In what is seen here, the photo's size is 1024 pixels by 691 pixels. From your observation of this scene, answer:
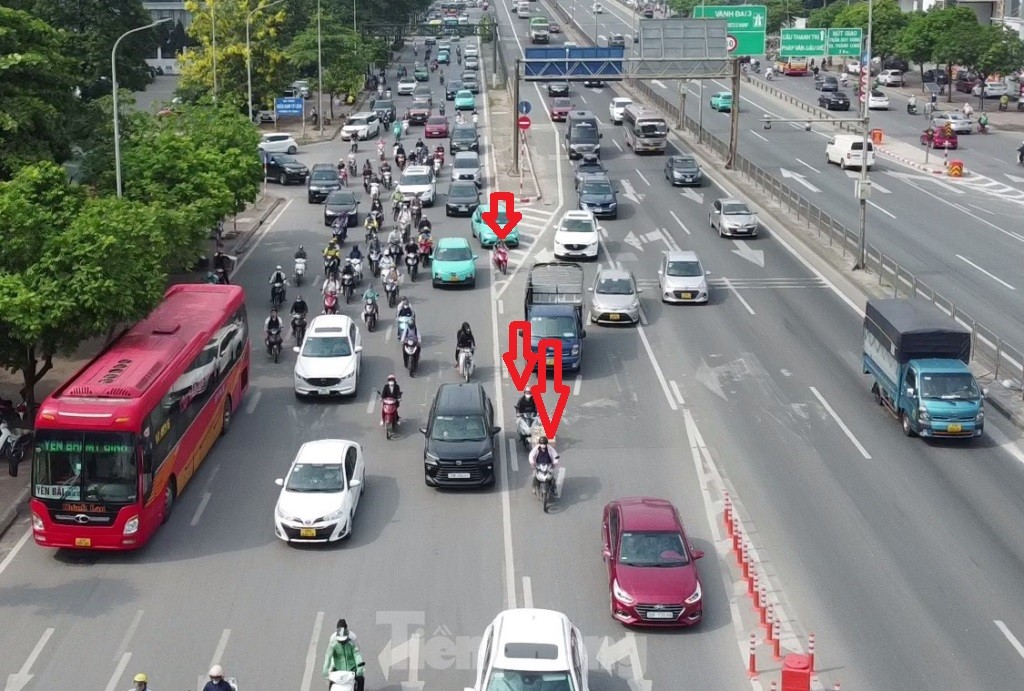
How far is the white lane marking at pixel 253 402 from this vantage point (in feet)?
113

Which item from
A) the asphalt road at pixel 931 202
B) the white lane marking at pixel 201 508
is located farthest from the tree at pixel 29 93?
the asphalt road at pixel 931 202

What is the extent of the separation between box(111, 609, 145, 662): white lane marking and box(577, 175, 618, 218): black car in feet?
120

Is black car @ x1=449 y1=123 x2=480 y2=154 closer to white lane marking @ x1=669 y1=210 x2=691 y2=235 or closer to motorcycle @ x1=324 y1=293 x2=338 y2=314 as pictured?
white lane marking @ x1=669 y1=210 x2=691 y2=235

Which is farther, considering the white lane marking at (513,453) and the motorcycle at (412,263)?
the motorcycle at (412,263)

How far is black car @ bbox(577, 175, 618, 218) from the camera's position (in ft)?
189

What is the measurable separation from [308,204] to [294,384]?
28.5 metres

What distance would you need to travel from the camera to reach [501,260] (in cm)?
4816

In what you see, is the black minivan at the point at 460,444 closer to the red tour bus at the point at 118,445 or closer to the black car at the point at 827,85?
the red tour bus at the point at 118,445

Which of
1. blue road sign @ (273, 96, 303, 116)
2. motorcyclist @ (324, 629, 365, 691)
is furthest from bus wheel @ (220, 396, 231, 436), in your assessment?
blue road sign @ (273, 96, 303, 116)

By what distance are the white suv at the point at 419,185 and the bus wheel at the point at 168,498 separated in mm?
33446

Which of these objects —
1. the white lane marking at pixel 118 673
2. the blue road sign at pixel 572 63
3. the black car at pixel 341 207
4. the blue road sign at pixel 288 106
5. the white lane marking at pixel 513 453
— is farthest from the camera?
the blue road sign at pixel 288 106

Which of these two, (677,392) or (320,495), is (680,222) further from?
(320,495)
